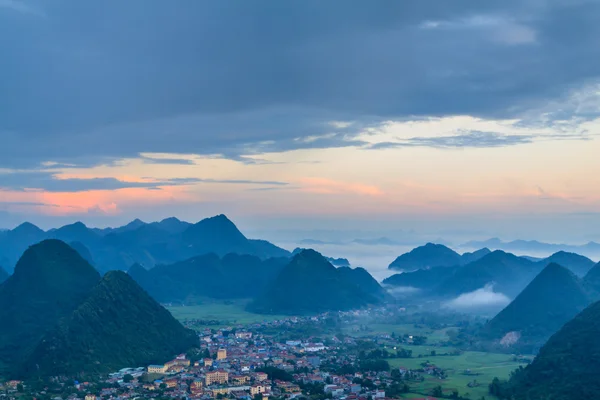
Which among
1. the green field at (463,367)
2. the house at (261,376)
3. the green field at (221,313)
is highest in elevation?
the green field at (221,313)

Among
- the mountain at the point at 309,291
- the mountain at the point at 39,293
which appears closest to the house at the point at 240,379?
the mountain at the point at 39,293

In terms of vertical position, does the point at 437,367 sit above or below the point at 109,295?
below

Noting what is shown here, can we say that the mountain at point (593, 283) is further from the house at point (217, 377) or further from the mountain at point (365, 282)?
the house at point (217, 377)

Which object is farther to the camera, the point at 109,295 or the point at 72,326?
the point at 109,295

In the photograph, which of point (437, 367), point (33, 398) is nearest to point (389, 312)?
point (437, 367)

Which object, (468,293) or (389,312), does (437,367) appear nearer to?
(389,312)

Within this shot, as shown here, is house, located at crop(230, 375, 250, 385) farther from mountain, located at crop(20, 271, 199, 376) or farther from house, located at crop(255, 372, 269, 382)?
mountain, located at crop(20, 271, 199, 376)
